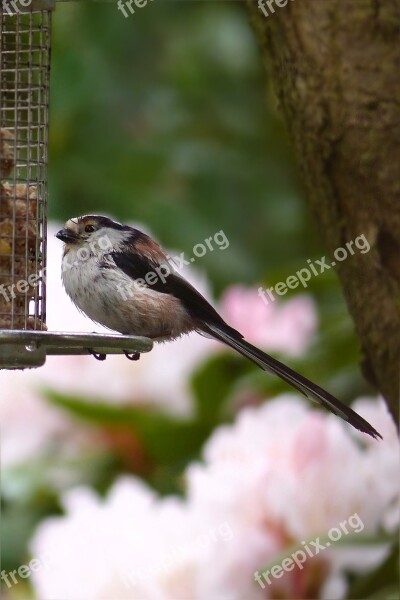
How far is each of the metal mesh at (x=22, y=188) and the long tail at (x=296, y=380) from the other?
22.8 inches

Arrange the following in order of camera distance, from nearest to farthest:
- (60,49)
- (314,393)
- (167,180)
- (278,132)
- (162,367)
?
(314,393) → (162,367) → (60,49) → (167,180) → (278,132)

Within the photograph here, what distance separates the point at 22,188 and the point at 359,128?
1.06 m

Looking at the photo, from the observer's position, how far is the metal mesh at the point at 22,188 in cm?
339

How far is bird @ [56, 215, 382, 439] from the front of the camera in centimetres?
348

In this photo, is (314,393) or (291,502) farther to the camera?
(291,502)

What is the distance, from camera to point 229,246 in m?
6.34

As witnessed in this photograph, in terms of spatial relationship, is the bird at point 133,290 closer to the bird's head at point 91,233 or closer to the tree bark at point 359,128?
the bird's head at point 91,233

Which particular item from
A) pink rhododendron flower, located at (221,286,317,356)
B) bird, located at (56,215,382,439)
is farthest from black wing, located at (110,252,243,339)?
pink rhododendron flower, located at (221,286,317,356)

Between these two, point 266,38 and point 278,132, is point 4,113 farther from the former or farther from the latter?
point 278,132

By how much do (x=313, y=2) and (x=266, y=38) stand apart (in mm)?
181

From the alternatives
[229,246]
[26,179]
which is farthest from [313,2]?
[229,246]

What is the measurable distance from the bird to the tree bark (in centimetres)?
30

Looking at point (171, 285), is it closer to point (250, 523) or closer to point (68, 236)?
point (68, 236)

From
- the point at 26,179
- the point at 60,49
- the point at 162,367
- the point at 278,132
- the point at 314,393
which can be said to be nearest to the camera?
the point at 314,393
